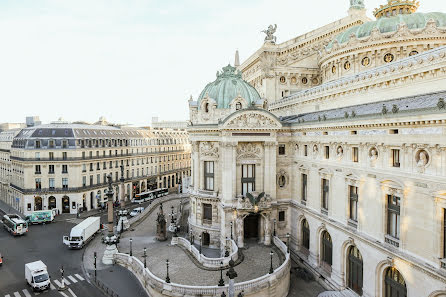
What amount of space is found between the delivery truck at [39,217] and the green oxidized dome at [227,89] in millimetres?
38522

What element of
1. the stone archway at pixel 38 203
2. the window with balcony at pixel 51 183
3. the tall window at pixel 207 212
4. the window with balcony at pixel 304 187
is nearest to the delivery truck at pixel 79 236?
the tall window at pixel 207 212

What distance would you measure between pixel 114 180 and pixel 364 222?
6381 cm

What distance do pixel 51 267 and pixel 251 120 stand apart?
102 feet

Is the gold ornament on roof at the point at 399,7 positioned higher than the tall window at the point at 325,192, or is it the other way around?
the gold ornament on roof at the point at 399,7

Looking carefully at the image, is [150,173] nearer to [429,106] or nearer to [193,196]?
[193,196]

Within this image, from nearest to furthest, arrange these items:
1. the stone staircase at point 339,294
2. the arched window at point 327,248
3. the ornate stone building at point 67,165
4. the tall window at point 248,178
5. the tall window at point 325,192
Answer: the stone staircase at point 339,294 → the arched window at point 327,248 → the tall window at point 325,192 → the tall window at point 248,178 → the ornate stone building at point 67,165

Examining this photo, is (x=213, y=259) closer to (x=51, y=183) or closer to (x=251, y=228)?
(x=251, y=228)

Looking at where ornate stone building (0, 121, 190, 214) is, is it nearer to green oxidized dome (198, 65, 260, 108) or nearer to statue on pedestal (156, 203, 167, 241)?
statue on pedestal (156, 203, 167, 241)

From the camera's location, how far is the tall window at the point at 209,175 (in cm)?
4619

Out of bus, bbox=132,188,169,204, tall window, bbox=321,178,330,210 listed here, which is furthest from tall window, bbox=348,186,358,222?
bus, bbox=132,188,169,204

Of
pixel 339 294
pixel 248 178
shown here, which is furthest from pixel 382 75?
pixel 339 294

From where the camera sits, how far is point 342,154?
34.3 m

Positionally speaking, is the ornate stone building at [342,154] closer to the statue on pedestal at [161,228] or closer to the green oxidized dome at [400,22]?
the green oxidized dome at [400,22]

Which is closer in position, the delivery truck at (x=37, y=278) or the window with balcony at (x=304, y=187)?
the delivery truck at (x=37, y=278)
